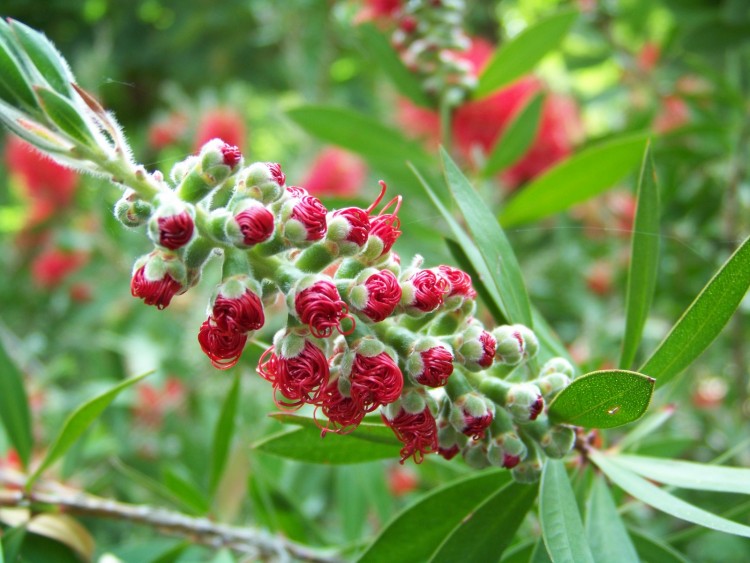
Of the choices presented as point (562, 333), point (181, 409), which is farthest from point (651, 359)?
point (181, 409)

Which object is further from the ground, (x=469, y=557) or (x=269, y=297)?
(x=269, y=297)

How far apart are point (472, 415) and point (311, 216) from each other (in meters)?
0.27

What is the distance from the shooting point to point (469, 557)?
83 cm

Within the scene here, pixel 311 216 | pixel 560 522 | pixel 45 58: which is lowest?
pixel 560 522

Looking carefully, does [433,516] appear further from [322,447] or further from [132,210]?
[132,210]

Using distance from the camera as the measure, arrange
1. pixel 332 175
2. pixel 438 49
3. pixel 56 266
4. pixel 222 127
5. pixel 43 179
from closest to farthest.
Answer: pixel 438 49 → pixel 332 175 → pixel 222 127 → pixel 43 179 → pixel 56 266

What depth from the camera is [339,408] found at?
784 millimetres

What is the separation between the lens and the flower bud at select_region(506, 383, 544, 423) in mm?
771

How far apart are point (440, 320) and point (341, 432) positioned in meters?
0.18

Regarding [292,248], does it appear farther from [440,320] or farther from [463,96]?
→ [463,96]

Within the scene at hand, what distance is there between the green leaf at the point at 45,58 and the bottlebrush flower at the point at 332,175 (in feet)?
5.68

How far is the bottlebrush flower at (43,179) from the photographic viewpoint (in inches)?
117

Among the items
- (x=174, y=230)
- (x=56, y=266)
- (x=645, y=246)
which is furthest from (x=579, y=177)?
(x=56, y=266)

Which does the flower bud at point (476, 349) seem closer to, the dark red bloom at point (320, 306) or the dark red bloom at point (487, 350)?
the dark red bloom at point (487, 350)
